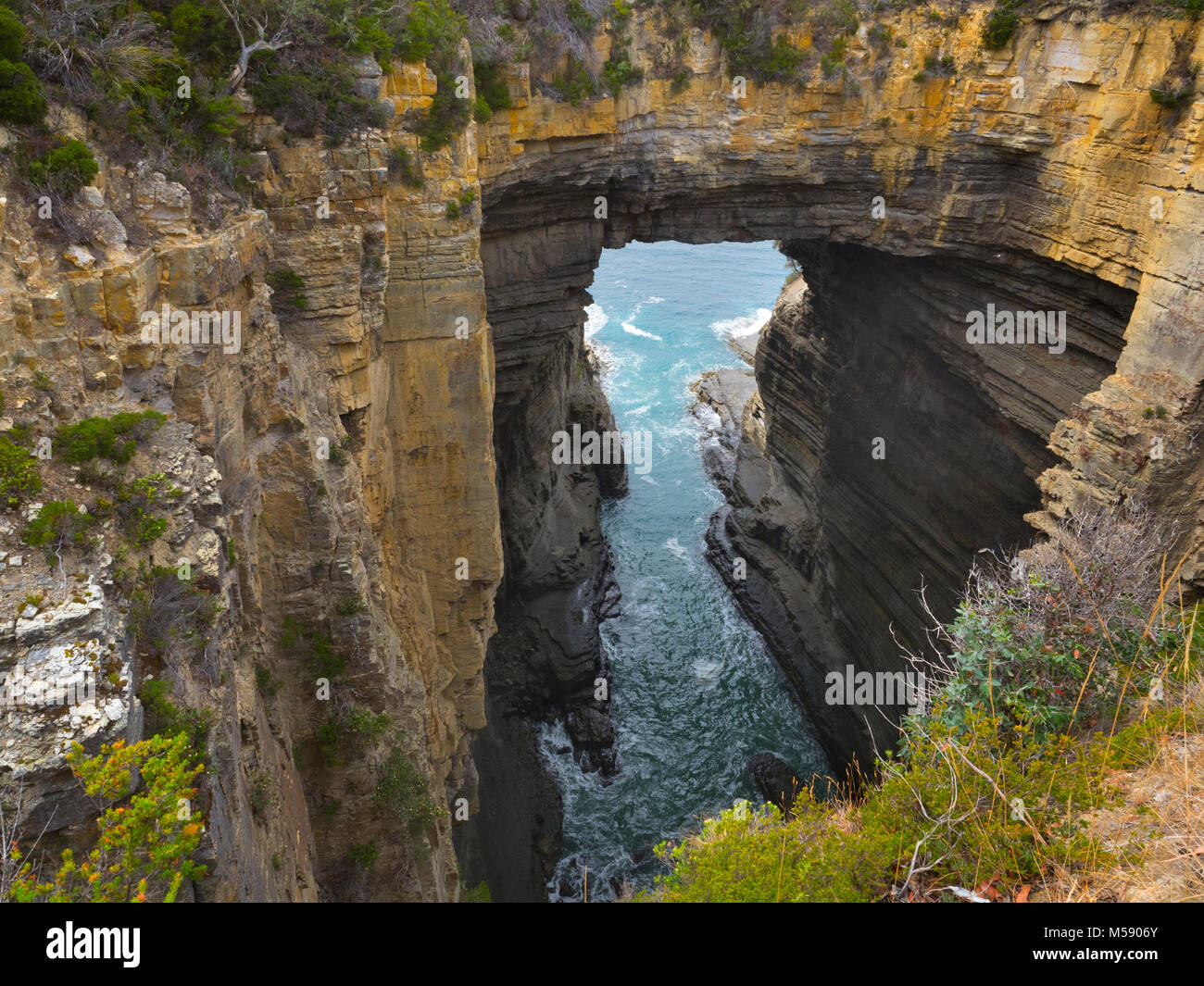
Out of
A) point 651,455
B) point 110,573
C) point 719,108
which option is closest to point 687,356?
point 651,455

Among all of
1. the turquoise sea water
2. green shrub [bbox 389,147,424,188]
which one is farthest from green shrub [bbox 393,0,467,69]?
the turquoise sea water

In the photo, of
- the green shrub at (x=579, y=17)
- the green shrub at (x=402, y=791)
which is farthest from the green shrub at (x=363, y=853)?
the green shrub at (x=579, y=17)

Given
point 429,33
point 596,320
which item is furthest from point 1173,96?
point 596,320

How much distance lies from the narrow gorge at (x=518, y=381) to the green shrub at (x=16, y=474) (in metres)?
0.20

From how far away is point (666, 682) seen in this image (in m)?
27.9

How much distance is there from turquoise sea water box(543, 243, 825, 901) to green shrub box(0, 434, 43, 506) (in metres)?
16.6

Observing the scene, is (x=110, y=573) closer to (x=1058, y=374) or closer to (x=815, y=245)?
(x=1058, y=374)

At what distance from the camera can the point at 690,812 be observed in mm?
23281

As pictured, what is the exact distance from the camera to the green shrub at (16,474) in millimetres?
6344

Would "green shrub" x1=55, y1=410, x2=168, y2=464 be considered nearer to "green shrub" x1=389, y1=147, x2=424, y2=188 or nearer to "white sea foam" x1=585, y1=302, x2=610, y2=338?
"green shrub" x1=389, y1=147, x2=424, y2=188

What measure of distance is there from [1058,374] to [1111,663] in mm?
11049

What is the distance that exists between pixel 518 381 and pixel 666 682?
12586 mm

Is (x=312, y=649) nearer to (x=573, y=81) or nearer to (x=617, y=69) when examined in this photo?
(x=573, y=81)

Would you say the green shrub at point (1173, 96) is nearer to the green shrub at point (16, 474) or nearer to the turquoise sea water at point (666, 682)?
the green shrub at point (16, 474)
